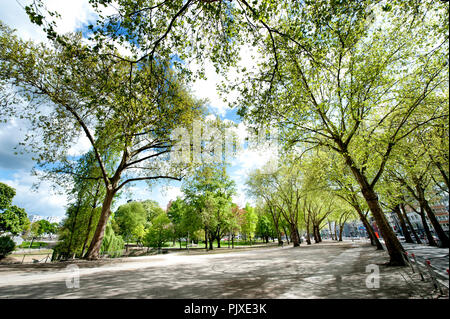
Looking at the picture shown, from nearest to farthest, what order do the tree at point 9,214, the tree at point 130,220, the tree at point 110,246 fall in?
the tree at point 110,246 < the tree at point 9,214 < the tree at point 130,220

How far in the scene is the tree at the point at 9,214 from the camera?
35.9m

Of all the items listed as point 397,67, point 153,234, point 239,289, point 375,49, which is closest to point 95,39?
point 239,289

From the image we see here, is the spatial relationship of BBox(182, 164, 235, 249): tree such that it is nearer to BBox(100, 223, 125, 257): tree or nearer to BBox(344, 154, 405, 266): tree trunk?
BBox(100, 223, 125, 257): tree

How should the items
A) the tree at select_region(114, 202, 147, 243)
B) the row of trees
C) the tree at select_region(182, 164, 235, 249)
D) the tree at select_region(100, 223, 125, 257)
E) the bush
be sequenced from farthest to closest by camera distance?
1. the tree at select_region(114, 202, 147, 243)
2. the tree at select_region(182, 164, 235, 249)
3. the tree at select_region(100, 223, 125, 257)
4. the bush
5. the row of trees

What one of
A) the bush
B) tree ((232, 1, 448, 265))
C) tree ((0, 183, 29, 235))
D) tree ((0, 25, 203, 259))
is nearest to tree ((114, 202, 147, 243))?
tree ((0, 183, 29, 235))

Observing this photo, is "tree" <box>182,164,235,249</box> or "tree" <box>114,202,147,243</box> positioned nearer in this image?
"tree" <box>182,164,235,249</box>

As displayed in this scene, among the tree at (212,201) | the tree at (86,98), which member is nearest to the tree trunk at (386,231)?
the tree at (86,98)

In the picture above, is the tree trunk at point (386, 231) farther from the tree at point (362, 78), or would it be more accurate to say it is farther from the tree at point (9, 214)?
the tree at point (9, 214)

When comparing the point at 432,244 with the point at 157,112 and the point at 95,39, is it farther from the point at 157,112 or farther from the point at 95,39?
the point at 95,39

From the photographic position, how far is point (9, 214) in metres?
36.8

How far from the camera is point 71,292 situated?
254 inches

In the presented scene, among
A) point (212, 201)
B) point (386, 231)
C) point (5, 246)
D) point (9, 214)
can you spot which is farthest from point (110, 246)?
point (9, 214)

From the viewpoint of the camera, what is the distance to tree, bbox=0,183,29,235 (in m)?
35.9

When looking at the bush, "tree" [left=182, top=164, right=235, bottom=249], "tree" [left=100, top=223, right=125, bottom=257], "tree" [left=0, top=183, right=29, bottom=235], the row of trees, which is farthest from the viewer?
"tree" [left=0, top=183, right=29, bottom=235]
